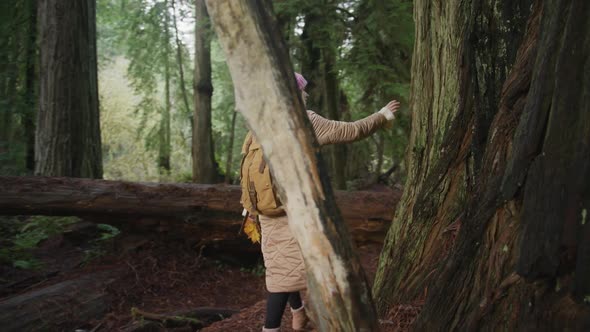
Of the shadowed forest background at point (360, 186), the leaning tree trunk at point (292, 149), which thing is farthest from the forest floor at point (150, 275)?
the leaning tree trunk at point (292, 149)

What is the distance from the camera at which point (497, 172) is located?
285 cm

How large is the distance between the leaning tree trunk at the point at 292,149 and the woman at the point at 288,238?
1502 mm

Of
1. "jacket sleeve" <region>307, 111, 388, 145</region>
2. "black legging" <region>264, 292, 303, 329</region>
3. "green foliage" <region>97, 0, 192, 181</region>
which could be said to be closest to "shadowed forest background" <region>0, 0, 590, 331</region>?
"green foliage" <region>97, 0, 192, 181</region>

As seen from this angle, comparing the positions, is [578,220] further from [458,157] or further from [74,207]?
[74,207]

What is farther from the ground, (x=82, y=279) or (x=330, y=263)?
(x=330, y=263)

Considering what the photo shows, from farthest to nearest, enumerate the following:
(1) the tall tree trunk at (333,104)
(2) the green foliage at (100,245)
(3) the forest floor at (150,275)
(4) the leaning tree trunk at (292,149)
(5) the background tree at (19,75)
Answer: (5) the background tree at (19,75)
(1) the tall tree trunk at (333,104)
(2) the green foliage at (100,245)
(3) the forest floor at (150,275)
(4) the leaning tree trunk at (292,149)

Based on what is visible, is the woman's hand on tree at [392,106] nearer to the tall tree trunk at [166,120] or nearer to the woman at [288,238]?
the woman at [288,238]

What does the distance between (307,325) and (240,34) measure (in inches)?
117

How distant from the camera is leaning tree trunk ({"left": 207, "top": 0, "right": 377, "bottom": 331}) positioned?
2.42 m

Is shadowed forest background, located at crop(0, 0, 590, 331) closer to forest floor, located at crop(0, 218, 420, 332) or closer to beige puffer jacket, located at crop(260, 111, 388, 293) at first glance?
forest floor, located at crop(0, 218, 420, 332)

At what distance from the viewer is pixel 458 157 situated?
3.60m

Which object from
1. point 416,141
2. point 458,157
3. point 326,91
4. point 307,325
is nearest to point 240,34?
point 458,157

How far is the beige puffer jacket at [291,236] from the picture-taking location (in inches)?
159

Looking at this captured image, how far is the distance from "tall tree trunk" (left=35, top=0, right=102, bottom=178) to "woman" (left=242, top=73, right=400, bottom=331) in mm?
5796
